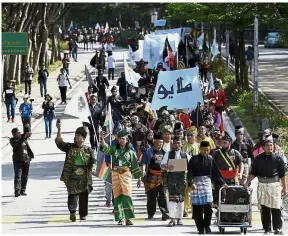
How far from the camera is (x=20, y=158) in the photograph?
22250mm

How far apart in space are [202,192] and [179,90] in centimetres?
630

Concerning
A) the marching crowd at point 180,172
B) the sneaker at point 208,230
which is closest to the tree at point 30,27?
the marching crowd at point 180,172

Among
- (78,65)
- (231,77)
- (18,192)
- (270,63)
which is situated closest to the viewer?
(18,192)

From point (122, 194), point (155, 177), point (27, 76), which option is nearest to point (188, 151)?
point (155, 177)

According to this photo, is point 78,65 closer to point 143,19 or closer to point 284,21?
point 284,21

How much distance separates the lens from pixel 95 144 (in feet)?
89.6

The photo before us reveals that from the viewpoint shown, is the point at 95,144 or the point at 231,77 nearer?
the point at 95,144

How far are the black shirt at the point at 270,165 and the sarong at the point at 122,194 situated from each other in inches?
102

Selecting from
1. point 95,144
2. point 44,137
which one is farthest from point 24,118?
point 95,144

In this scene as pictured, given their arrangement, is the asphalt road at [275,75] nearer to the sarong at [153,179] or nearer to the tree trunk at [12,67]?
the tree trunk at [12,67]

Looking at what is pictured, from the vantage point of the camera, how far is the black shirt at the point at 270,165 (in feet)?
53.0

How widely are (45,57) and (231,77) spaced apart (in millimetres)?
17087

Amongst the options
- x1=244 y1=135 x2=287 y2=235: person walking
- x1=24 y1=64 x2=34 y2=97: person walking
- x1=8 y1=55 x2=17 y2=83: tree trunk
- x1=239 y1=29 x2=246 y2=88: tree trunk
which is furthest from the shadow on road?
x1=8 y1=55 x2=17 y2=83: tree trunk

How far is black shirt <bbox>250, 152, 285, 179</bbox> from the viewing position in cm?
1616
